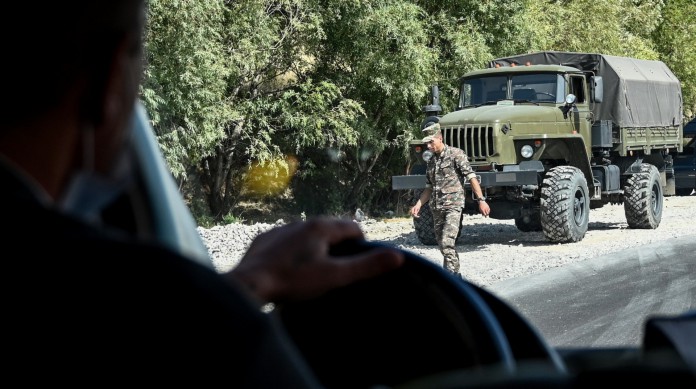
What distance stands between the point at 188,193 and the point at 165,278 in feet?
79.6

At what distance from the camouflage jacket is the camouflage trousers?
0.09m

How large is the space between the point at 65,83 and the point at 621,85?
2012 centimetres

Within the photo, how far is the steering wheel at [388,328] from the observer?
1.48 metres

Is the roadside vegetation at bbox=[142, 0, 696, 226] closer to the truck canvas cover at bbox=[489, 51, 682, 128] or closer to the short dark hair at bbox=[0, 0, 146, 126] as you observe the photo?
the truck canvas cover at bbox=[489, 51, 682, 128]

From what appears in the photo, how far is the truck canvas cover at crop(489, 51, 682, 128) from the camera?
2034 centimetres

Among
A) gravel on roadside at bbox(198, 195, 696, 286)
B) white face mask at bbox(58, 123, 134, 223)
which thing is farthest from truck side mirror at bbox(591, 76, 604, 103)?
white face mask at bbox(58, 123, 134, 223)

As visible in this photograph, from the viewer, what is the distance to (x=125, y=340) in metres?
0.94

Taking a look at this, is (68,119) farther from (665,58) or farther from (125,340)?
(665,58)

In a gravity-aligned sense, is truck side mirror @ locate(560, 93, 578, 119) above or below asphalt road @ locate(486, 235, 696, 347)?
above

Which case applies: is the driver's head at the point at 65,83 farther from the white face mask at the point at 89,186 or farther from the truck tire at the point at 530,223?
the truck tire at the point at 530,223

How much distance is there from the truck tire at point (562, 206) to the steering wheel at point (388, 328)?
50.0 feet

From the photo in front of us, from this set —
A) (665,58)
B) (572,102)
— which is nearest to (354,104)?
(572,102)

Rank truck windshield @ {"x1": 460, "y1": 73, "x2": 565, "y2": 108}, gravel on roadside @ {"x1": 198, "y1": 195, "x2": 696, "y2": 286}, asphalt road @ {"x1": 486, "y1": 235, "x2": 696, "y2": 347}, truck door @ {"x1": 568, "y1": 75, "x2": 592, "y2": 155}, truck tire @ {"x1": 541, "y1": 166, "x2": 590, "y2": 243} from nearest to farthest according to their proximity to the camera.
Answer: asphalt road @ {"x1": 486, "y1": 235, "x2": 696, "y2": 347} → gravel on roadside @ {"x1": 198, "y1": 195, "x2": 696, "y2": 286} → truck tire @ {"x1": 541, "y1": 166, "x2": 590, "y2": 243} → truck windshield @ {"x1": 460, "y1": 73, "x2": 565, "y2": 108} → truck door @ {"x1": 568, "y1": 75, "x2": 592, "y2": 155}

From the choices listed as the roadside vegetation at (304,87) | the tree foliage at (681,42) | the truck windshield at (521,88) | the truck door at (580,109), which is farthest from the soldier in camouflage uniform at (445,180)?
the tree foliage at (681,42)
